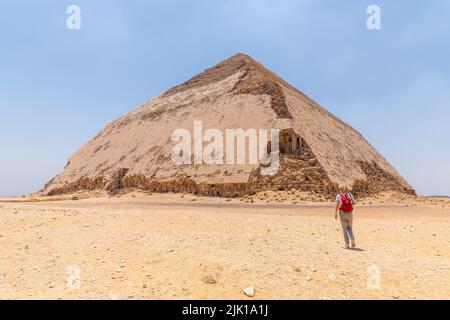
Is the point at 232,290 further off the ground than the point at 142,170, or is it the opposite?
the point at 142,170

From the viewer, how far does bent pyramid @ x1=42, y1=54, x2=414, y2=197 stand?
82.1ft

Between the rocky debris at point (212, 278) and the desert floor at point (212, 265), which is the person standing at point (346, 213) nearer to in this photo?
the desert floor at point (212, 265)

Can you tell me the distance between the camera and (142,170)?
3142 cm

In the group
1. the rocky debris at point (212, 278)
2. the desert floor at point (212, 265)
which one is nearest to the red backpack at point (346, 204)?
the desert floor at point (212, 265)
